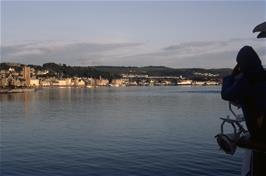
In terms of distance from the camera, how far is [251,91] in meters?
4.47

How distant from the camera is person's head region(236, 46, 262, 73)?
14.6 feet

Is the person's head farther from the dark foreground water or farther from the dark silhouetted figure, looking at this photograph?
the dark foreground water

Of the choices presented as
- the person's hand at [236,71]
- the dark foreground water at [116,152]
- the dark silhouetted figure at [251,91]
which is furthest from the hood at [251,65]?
the dark foreground water at [116,152]

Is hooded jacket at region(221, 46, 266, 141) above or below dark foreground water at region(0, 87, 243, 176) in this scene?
above

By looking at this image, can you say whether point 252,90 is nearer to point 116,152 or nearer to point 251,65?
point 251,65

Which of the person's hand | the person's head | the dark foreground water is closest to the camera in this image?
the person's head

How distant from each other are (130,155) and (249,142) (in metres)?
16.1

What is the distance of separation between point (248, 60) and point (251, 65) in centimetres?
5

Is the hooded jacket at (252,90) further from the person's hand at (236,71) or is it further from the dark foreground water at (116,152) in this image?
the dark foreground water at (116,152)

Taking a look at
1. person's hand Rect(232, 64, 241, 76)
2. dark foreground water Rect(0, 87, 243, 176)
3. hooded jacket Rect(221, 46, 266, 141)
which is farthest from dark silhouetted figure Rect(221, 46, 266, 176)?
dark foreground water Rect(0, 87, 243, 176)

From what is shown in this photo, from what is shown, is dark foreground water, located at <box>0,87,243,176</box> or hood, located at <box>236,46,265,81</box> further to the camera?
dark foreground water, located at <box>0,87,243,176</box>

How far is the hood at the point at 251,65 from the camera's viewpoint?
4453 millimetres

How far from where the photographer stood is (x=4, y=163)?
19.5m

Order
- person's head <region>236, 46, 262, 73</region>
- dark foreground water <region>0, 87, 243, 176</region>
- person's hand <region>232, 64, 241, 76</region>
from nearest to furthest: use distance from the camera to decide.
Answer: person's head <region>236, 46, 262, 73</region> < person's hand <region>232, 64, 241, 76</region> < dark foreground water <region>0, 87, 243, 176</region>
